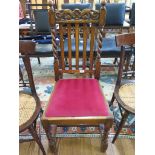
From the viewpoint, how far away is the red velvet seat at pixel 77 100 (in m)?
1.23

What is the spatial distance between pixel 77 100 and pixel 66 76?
143 centimetres

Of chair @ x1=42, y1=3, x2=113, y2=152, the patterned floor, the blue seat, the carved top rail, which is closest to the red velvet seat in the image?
chair @ x1=42, y1=3, x2=113, y2=152

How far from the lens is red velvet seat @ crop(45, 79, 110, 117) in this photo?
123cm

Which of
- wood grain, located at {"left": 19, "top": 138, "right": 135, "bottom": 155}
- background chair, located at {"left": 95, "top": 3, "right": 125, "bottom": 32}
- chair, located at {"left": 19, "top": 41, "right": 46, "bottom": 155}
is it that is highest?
background chair, located at {"left": 95, "top": 3, "right": 125, "bottom": 32}

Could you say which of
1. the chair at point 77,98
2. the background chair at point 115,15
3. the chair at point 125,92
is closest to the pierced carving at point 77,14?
the chair at point 77,98

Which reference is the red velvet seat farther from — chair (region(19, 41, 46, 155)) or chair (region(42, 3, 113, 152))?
chair (region(19, 41, 46, 155))

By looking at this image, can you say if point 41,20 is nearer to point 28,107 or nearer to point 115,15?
point 115,15

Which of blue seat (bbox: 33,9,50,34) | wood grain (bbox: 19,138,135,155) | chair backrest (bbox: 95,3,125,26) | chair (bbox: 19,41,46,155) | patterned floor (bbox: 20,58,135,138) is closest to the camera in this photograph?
chair (bbox: 19,41,46,155)

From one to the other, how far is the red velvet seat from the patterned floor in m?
0.38
